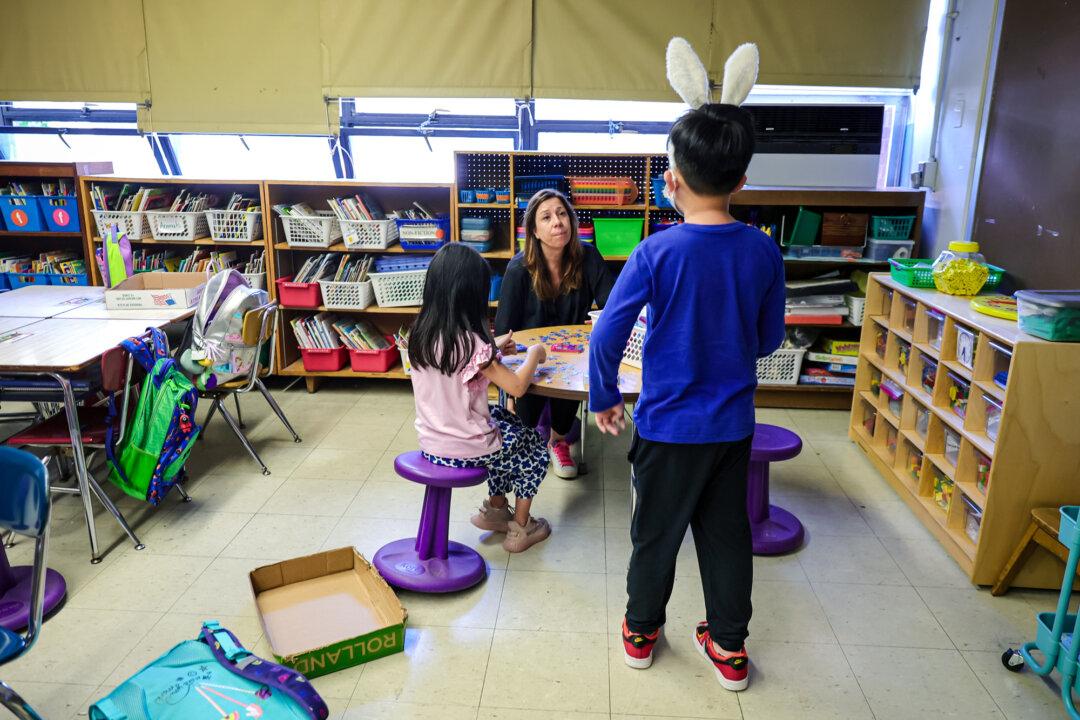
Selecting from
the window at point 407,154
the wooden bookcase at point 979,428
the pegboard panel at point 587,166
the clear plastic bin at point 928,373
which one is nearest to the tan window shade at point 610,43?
the pegboard panel at point 587,166

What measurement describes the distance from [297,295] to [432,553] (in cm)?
237

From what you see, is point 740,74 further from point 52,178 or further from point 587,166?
point 52,178

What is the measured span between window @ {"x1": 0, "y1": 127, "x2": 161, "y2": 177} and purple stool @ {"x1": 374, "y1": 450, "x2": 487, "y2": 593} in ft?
12.4

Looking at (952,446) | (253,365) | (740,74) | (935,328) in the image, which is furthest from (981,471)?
(253,365)

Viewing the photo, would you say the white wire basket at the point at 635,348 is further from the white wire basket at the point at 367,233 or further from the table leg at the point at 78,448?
the white wire basket at the point at 367,233

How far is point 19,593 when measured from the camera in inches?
97.9

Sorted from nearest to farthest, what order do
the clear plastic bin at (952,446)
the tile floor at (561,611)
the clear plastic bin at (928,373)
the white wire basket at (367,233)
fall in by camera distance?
the tile floor at (561,611) → the clear plastic bin at (952,446) → the clear plastic bin at (928,373) → the white wire basket at (367,233)

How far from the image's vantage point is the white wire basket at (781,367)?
430 cm

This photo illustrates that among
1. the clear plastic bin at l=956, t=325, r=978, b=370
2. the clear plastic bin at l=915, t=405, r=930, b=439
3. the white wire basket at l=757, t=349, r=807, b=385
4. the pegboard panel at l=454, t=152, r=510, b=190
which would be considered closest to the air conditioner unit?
the white wire basket at l=757, t=349, r=807, b=385

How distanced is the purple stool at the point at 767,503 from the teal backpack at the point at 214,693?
5.32ft

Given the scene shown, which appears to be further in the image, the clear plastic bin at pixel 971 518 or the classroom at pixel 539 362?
the clear plastic bin at pixel 971 518

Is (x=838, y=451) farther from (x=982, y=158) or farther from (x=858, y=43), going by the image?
(x=858, y=43)

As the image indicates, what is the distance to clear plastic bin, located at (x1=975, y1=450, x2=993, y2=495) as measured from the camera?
105 inches

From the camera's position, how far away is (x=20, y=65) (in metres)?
4.76
